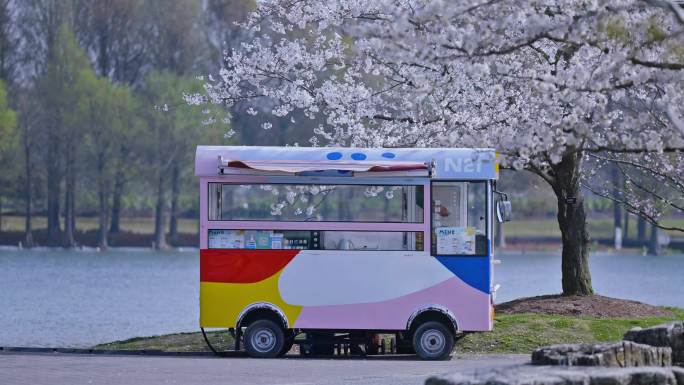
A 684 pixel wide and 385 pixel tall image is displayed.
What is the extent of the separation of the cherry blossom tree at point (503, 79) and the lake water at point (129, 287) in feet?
26.3

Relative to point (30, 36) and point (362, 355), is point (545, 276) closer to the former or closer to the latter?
point (30, 36)

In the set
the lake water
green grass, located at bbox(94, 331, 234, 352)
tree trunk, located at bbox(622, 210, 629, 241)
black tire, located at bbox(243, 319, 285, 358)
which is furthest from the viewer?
tree trunk, located at bbox(622, 210, 629, 241)

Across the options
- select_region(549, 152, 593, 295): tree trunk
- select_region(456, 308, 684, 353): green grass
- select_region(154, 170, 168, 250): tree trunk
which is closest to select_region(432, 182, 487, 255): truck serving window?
select_region(456, 308, 684, 353): green grass

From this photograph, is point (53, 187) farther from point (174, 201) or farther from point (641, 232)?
point (641, 232)

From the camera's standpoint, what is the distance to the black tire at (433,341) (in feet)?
63.1

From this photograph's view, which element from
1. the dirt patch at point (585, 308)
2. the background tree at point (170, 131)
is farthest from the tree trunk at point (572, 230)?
the background tree at point (170, 131)

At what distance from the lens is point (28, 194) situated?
77.7 metres

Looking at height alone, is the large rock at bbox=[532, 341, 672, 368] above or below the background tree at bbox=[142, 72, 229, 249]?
below

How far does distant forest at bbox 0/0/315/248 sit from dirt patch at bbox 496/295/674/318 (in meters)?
44.4

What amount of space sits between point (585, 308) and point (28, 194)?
59.0 m

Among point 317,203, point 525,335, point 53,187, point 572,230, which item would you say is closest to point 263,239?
point 317,203

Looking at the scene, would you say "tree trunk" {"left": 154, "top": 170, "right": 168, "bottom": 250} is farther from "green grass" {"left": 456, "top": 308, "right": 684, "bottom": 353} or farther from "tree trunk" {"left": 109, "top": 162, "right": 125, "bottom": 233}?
"green grass" {"left": 456, "top": 308, "right": 684, "bottom": 353}

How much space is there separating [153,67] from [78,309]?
4384cm

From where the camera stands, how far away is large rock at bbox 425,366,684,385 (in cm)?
1012
